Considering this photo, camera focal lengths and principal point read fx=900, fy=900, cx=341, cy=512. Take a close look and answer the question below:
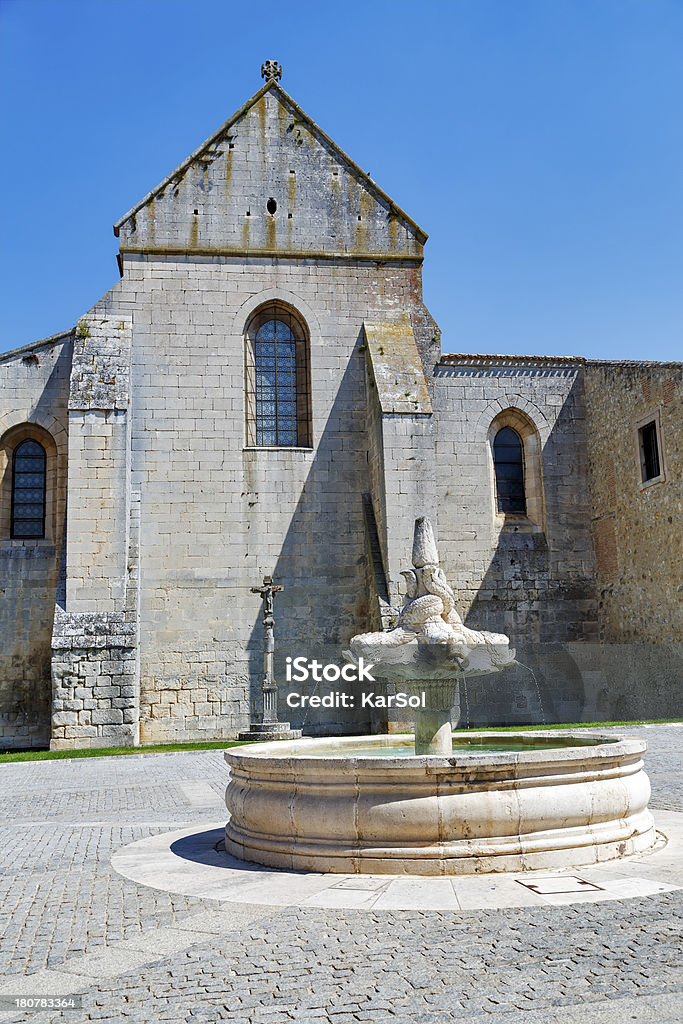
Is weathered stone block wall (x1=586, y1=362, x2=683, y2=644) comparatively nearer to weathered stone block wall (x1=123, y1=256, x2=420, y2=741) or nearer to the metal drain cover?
weathered stone block wall (x1=123, y1=256, x2=420, y2=741)

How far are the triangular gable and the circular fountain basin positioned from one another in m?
14.7

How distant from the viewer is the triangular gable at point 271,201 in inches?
712

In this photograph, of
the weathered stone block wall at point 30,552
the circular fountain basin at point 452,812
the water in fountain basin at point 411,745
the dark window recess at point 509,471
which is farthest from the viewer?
the dark window recess at point 509,471

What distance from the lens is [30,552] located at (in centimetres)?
1720

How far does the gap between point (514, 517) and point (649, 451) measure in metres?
3.03

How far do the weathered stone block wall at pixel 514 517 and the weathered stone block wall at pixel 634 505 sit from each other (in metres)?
0.39

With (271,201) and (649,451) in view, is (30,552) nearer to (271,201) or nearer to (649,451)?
(271,201)

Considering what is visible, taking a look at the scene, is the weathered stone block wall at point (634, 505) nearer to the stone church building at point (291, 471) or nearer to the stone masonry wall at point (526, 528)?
the stone church building at point (291, 471)

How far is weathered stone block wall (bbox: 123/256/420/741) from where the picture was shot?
16516mm

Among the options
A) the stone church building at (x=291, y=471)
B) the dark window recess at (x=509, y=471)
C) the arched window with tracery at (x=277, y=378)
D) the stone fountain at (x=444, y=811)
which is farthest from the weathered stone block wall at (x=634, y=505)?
the stone fountain at (x=444, y=811)

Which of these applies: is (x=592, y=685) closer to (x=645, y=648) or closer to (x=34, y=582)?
(x=645, y=648)

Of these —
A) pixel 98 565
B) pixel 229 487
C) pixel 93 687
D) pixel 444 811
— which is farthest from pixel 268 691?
pixel 444 811

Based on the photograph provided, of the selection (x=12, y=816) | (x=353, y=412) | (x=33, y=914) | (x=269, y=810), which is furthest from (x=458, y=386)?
(x=33, y=914)

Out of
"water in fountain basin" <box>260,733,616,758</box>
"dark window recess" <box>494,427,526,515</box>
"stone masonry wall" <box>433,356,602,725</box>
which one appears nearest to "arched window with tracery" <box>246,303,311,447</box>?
"stone masonry wall" <box>433,356,602,725</box>
